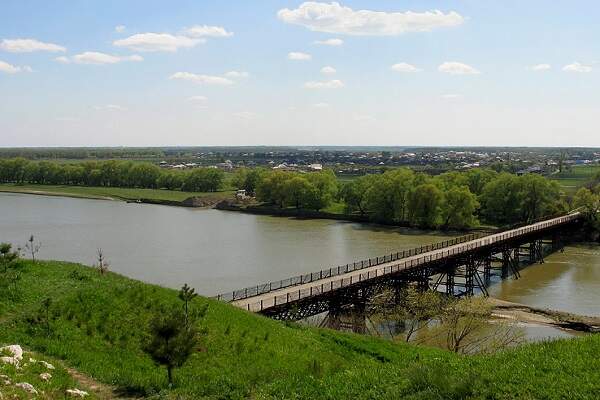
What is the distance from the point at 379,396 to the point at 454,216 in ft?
227

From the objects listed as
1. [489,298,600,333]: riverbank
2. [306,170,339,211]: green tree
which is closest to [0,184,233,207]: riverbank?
[306,170,339,211]: green tree

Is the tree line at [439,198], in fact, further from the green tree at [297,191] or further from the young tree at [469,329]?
the young tree at [469,329]

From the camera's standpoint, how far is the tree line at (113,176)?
5256 inches

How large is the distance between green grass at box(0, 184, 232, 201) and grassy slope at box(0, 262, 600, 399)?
98.7 meters

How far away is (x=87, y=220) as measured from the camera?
3255 inches

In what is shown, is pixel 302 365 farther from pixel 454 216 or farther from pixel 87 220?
pixel 87 220

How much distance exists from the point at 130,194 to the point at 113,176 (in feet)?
77.0

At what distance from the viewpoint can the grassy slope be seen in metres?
13.0

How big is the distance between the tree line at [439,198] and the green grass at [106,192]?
28.4m

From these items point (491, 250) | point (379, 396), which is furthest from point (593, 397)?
point (491, 250)

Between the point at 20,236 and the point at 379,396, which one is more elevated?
the point at 379,396

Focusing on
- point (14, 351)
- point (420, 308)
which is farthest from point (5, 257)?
point (420, 308)

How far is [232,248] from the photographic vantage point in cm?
5950

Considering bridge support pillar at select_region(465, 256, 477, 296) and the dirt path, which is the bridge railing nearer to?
bridge support pillar at select_region(465, 256, 477, 296)
